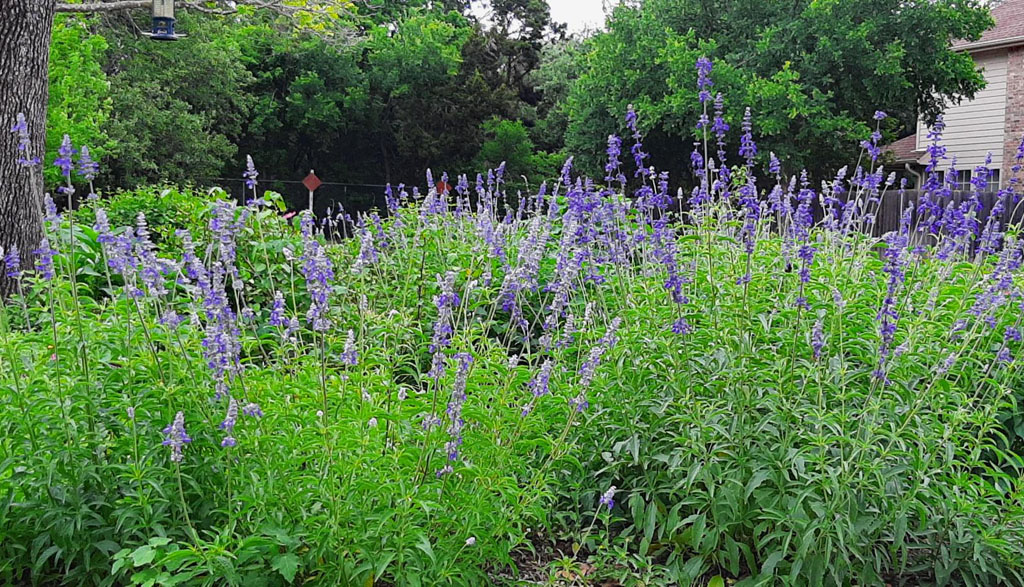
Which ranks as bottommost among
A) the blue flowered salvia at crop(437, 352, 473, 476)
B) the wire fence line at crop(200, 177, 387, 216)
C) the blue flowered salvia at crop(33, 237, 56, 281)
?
the blue flowered salvia at crop(437, 352, 473, 476)

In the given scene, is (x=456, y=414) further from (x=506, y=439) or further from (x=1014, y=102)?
(x=1014, y=102)

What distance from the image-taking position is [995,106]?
935 inches

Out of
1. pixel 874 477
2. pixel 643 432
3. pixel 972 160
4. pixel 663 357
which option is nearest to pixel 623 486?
pixel 643 432

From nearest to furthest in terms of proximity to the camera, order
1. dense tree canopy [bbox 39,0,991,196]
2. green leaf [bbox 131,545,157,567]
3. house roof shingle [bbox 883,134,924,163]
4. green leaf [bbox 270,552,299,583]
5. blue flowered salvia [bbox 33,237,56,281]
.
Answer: green leaf [bbox 131,545,157,567], green leaf [bbox 270,552,299,583], blue flowered salvia [bbox 33,237,56,281], dense tree canopy [bbox 39,0,991,196], house roof shingle [bbox 883,134,924,163]

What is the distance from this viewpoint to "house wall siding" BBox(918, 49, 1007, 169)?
23484mm

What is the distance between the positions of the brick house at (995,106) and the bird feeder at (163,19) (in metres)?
19.2

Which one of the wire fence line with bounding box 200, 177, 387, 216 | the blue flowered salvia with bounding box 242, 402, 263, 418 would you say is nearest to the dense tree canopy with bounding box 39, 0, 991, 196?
the wire fence line with bounding box 200, 177, 387, 216

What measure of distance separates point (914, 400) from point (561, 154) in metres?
25.5

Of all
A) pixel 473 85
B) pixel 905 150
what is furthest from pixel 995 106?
pixel 473 85

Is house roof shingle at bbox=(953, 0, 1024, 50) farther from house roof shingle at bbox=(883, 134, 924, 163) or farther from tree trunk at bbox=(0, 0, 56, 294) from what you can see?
tree trunk at bbox=(0, 0, 56, 294)

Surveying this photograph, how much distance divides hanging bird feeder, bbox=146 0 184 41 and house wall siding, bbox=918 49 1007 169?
837 inches

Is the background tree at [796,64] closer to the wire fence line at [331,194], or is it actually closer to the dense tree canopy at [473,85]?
the dense tree canopy at [473,85]

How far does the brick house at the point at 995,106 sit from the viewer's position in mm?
22953

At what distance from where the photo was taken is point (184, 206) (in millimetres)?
6848
